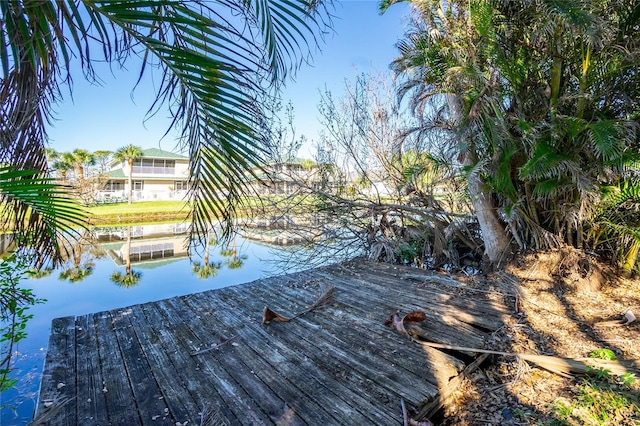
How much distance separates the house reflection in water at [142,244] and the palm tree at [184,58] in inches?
260

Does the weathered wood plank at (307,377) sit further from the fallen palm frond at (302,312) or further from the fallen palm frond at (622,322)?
the fallen palm frond at (622,322)

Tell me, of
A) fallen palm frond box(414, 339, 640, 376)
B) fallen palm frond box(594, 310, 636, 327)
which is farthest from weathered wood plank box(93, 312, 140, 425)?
fallen palm frond box(594, 310, 636, 327)

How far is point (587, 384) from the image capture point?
6.63 ft

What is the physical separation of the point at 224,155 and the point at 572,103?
4686 millimetres

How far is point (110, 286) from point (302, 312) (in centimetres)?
565

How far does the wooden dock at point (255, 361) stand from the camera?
5.81ft

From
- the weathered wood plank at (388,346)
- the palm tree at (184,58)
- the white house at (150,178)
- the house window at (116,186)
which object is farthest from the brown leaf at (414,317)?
the house window at (116,186)

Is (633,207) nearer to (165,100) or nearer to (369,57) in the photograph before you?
(165,100)

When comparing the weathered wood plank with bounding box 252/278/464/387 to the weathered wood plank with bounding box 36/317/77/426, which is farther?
the weathered wood plank with bounding box 252/278/464/387

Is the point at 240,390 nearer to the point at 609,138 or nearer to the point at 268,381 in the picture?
the point at 268,381

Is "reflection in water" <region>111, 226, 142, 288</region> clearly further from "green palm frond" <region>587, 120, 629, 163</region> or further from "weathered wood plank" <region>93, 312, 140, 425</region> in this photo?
"green palm frond" <region>587, 120, 629, 163</region>

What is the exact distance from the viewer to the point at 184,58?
121cm

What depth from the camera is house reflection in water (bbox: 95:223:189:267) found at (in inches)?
376

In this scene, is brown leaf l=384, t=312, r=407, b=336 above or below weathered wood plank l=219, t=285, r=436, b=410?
above
